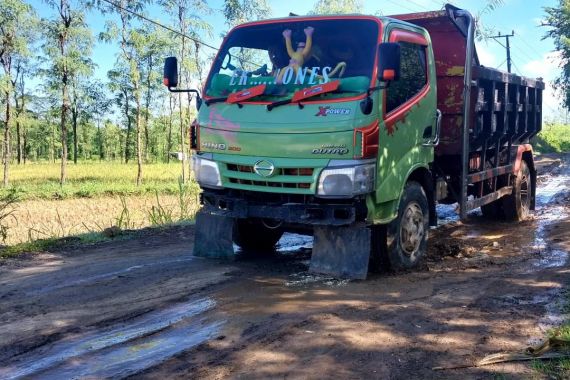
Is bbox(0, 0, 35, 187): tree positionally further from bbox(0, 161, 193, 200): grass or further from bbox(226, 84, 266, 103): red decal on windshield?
bbox(226, 84, 266, 103): red decal on windshield

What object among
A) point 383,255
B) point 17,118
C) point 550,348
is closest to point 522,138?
point 383,255

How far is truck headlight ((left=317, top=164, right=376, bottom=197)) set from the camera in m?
5.00

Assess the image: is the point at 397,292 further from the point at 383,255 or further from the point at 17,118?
the point at 17,118

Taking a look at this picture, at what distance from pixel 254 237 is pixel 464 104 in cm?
308

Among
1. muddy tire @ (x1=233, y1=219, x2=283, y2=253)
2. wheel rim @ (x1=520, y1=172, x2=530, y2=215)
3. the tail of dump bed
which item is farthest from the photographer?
wheel rim @ (x1=520, y1=172, x2=530, y2=215)

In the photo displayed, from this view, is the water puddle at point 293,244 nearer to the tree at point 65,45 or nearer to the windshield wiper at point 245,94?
the windshield wiper at point 245,94

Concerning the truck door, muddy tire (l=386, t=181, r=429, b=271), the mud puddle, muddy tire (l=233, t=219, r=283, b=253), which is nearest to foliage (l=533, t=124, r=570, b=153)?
the truck door

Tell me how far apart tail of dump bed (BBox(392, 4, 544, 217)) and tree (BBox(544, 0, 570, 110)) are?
28729 mm

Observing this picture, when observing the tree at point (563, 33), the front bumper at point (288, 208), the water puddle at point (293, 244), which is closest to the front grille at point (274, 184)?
the front bumper at point (288, 208)

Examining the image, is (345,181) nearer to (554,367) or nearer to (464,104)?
(554,367)

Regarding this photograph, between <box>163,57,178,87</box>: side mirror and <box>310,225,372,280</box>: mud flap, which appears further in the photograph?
<box>163,57,178,87</box>: side mirror

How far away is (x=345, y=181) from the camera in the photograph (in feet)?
16.5

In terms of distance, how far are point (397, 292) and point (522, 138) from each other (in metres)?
5.47

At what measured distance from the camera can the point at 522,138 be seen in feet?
30.6
